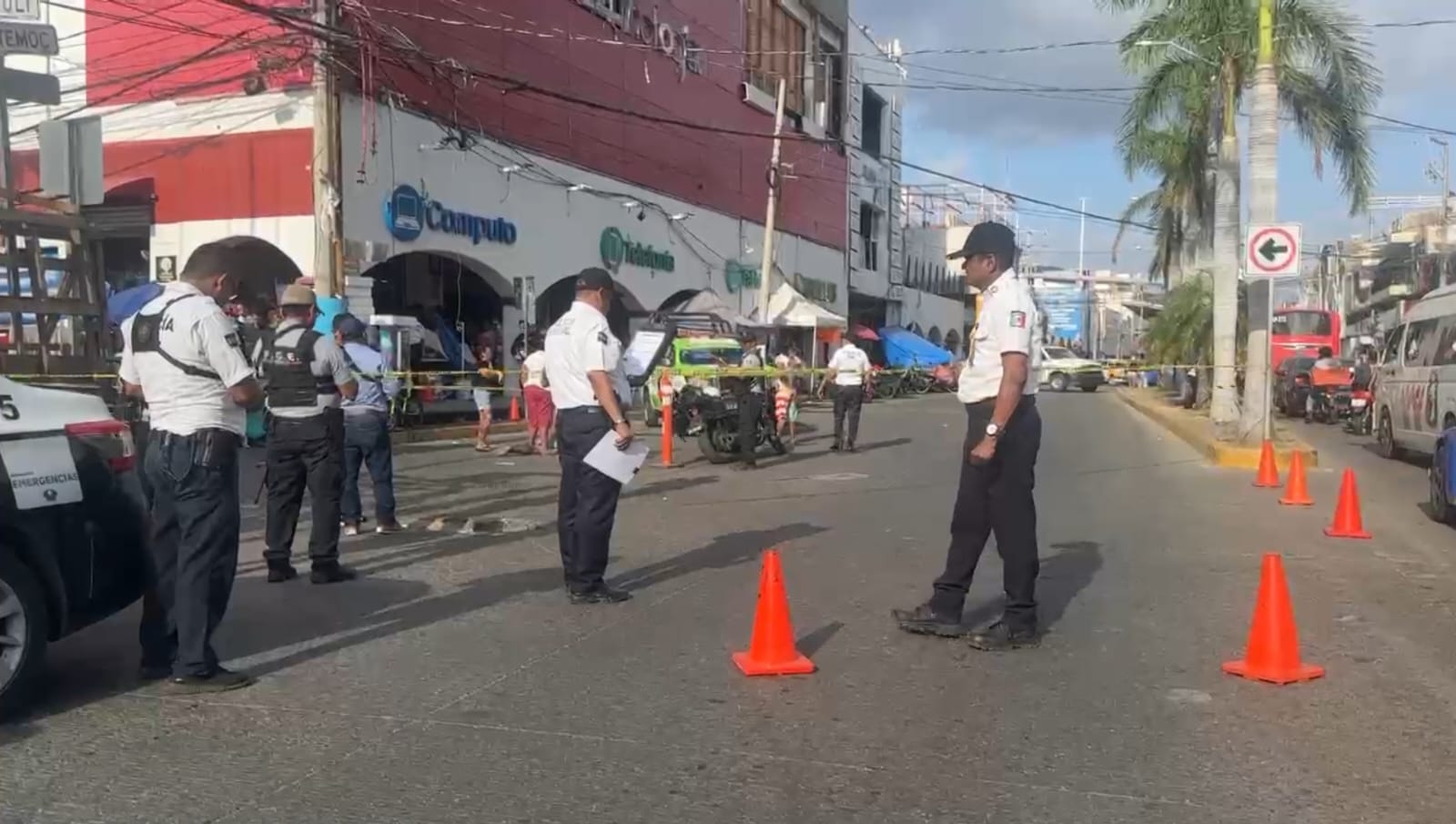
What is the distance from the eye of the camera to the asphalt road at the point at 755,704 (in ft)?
14.2

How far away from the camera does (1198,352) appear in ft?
91.8

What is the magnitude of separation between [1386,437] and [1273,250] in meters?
3.97

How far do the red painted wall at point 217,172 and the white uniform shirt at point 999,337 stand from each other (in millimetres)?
15107

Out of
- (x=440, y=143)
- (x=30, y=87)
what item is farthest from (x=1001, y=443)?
(x=440, y=143)

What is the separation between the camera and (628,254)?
2998 cm

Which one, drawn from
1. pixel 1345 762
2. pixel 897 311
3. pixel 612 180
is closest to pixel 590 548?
pixel 1345 762

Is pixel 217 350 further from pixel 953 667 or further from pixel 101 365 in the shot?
pixel 101 365

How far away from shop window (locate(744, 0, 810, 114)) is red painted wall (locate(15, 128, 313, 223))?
19.3m

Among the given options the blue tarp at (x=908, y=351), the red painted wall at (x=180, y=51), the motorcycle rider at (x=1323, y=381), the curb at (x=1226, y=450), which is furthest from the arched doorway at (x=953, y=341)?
the red painted wall at (x=180, y=51)

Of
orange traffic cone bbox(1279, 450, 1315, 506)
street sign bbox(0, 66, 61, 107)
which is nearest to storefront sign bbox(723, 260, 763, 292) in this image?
orange traffic cone bbox(1279, 450, 1315, 506)

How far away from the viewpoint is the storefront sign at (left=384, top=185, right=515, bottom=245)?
20.6 meters

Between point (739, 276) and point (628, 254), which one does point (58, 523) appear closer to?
point (628, 254)

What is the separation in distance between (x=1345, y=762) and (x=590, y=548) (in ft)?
13.2

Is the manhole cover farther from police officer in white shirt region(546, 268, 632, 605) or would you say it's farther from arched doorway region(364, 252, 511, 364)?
arched doorway region(364, 252, 511, 364)
